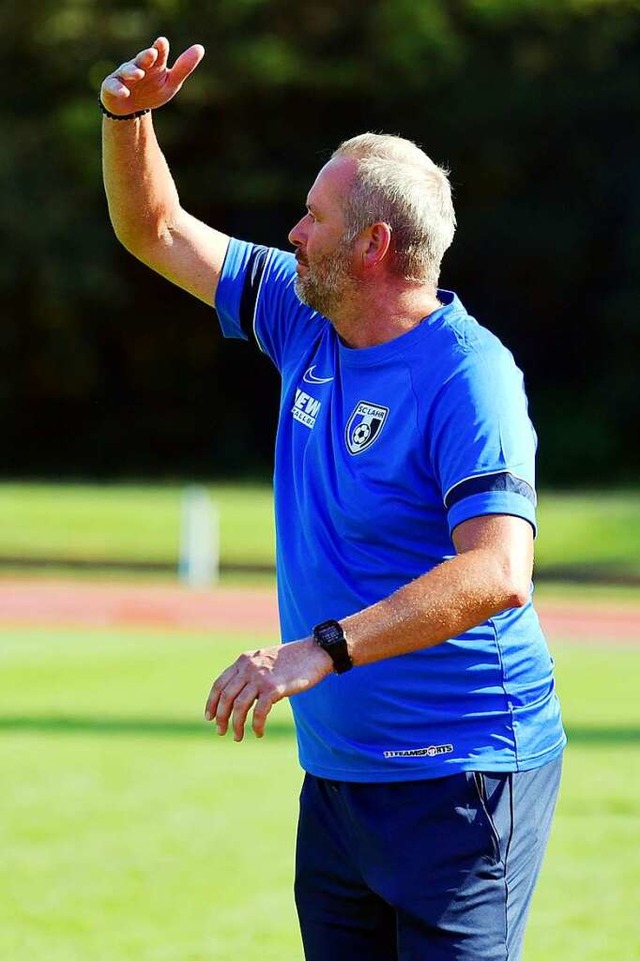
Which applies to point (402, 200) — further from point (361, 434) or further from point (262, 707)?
point (262, 707)

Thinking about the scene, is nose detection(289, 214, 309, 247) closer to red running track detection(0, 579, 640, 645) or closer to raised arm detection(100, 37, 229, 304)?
raised arm detection(100, 37, 229, 304)

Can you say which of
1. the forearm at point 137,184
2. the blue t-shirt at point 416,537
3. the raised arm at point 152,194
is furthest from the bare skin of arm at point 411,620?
the forearm at point 137,184

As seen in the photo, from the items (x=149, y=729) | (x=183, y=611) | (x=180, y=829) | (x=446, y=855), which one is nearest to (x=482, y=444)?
(x=446, y=855)

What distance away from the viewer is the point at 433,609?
311cm

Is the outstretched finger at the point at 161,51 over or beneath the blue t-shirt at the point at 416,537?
over

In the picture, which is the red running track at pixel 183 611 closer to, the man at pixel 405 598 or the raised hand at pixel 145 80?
the raised hand at pixel 145 80

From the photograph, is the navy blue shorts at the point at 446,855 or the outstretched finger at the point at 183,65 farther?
the outstretched finger at the point at 183,65

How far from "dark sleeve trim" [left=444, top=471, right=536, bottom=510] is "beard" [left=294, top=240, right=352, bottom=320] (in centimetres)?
62

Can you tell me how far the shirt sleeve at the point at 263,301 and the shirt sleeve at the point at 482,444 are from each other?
2.41ft

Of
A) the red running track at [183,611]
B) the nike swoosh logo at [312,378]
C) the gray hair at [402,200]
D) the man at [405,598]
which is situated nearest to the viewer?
the man at [405,598]

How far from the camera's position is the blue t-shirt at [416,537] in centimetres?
330

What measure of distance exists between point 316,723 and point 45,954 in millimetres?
2667

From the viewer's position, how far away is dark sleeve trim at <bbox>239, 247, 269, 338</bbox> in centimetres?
415

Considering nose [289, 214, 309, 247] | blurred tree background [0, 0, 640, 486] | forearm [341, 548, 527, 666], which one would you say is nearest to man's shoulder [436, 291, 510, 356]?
nose [289, 214, 309, 247]
